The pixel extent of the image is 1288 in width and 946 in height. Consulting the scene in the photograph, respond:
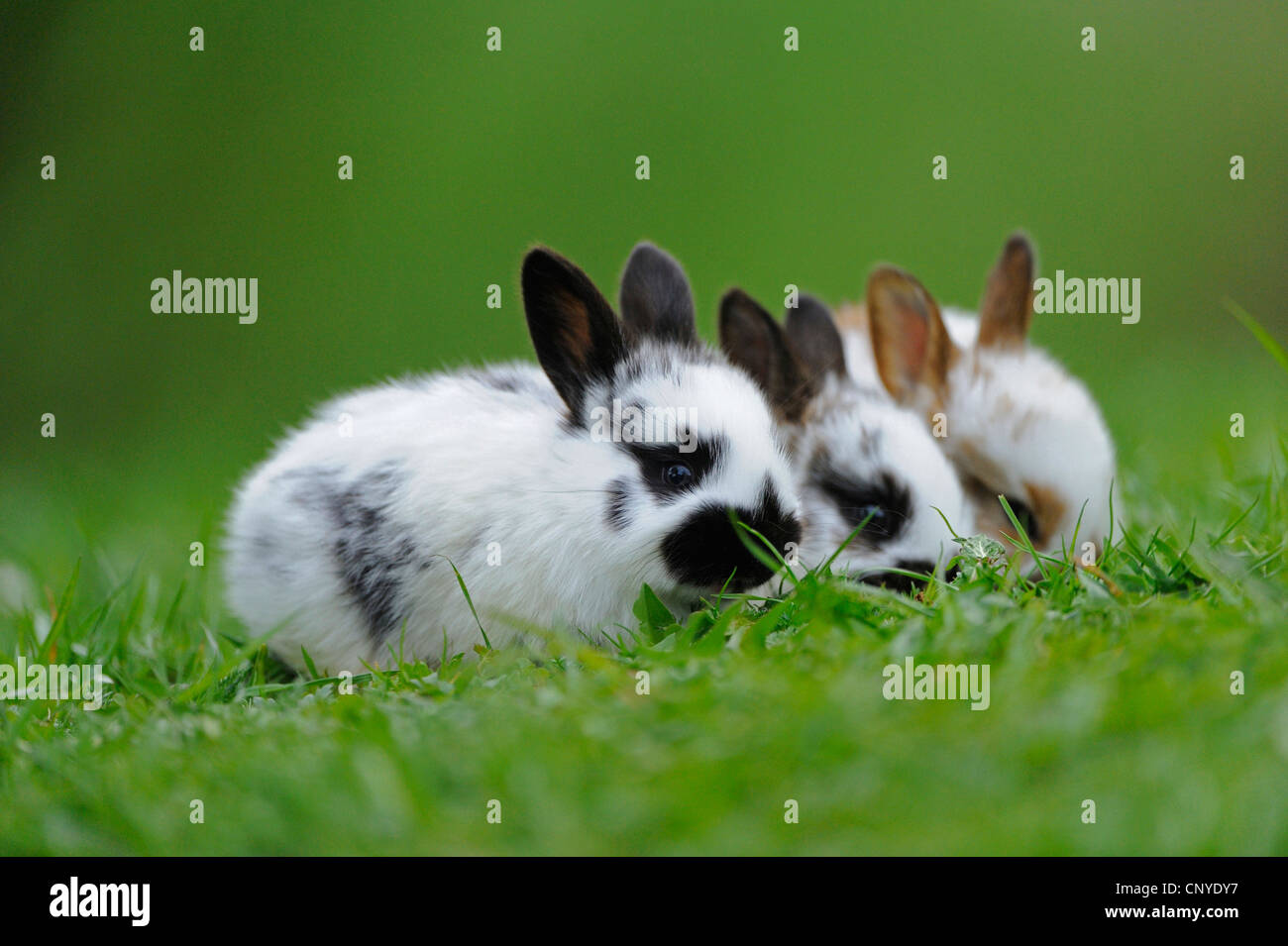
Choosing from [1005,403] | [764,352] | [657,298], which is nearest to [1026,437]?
[1005,403]

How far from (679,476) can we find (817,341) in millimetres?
1550

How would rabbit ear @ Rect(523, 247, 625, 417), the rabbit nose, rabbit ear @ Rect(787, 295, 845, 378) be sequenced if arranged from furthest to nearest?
rabbit ear @ Rect(787, 295, 845, 378)
rabbit ear @ Rect(523, 247, 625, 417)
the rabbit nose

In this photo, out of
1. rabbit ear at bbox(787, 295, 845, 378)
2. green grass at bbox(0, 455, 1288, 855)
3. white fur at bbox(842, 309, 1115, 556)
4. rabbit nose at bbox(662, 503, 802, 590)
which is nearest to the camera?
green grass at bbox(0, 455, 1288, 855)

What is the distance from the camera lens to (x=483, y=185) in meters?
10.4

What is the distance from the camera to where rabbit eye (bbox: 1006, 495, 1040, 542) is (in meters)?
5.23

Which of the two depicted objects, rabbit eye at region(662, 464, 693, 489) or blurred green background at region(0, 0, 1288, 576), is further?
blurred green background at region(0, 0, 1288, 576)

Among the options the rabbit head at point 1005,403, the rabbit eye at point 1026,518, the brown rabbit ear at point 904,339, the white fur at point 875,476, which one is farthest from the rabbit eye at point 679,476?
the brown rabbit ear at point 904,339

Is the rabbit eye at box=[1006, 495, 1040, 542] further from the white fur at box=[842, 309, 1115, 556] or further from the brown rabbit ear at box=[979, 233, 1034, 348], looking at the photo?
the brown rabbit ear at box=[979, 233, 1034, 348]

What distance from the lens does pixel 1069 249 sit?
35.1 ft

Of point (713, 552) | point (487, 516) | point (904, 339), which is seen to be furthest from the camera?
point (904, 339)

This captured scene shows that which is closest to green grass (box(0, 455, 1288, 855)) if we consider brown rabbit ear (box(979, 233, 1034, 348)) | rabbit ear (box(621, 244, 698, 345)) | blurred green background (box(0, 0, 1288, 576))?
rabbit ear (box(621, 244, 698, 345))

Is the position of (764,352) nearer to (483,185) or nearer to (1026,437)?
(1026,437)

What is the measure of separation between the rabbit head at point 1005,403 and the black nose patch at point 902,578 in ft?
2.27

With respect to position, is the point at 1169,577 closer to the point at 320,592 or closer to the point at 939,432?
the point at 939,432
